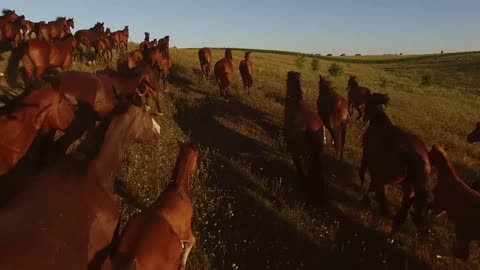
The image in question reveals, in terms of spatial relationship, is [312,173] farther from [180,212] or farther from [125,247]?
[125,247]

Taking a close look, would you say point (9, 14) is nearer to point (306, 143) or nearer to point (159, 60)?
point (159, 60)

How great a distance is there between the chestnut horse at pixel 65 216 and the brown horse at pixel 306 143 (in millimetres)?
4198

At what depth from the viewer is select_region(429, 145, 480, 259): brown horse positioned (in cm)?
602

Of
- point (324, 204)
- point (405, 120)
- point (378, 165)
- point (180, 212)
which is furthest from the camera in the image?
point (405, 120)

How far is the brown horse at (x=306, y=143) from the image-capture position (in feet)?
27.0

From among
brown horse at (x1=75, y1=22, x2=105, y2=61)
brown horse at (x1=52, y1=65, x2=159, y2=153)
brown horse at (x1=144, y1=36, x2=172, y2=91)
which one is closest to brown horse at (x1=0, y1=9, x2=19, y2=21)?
brown horse at (x1=75, y1=22, x2=105, y2=61)

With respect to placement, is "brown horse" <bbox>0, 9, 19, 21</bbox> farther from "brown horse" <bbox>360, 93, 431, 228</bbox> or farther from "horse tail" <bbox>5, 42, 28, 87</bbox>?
"brown horse" <bbox>360, 93, 431, 228</bbox>

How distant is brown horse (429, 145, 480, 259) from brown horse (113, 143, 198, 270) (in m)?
3.57

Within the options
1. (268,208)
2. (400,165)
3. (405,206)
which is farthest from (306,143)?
(405,206)

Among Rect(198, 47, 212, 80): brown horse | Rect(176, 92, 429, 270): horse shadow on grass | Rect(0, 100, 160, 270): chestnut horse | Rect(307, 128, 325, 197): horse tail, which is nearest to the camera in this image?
Rect(0, 100, 160, 270): chestnut horse

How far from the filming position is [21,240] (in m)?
3.26

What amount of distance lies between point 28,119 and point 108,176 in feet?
5.23

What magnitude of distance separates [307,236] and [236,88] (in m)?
10.6

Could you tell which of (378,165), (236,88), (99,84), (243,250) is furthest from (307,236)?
(236,88)
